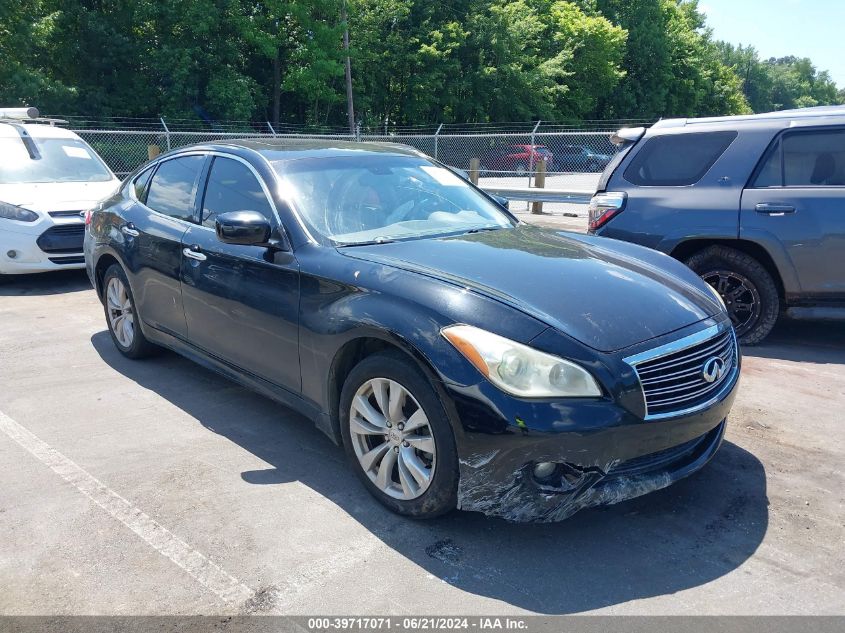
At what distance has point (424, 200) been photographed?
4.36m

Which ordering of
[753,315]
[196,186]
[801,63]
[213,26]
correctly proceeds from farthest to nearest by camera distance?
1. [801,63]
2. [213,26]
3. [753,315]
4. [196,186]

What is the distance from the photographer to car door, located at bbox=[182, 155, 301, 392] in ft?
12.3

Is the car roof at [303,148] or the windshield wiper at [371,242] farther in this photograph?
the car roof at [303,148]

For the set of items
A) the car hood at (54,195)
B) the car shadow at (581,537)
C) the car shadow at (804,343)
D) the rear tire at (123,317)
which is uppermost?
the car hood at (54,195)

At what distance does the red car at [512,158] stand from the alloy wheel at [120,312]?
14.1 m

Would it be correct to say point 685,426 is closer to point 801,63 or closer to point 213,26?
point 213,26

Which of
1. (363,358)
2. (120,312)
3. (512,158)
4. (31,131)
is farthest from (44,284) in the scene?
(512,158)

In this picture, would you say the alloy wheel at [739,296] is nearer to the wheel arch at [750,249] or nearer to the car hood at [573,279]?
the wheel arch at [750,249]

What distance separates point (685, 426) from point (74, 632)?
7.99 feet

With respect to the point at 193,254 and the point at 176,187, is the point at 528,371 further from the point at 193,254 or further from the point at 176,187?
the point at 176,187

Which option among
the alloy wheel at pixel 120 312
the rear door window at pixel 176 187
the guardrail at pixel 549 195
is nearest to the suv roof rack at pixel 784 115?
the rear door window at pixel 176 187

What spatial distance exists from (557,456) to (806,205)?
3887 mm

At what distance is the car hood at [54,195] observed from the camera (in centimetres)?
837

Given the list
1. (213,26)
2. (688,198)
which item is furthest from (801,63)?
(688,198)
